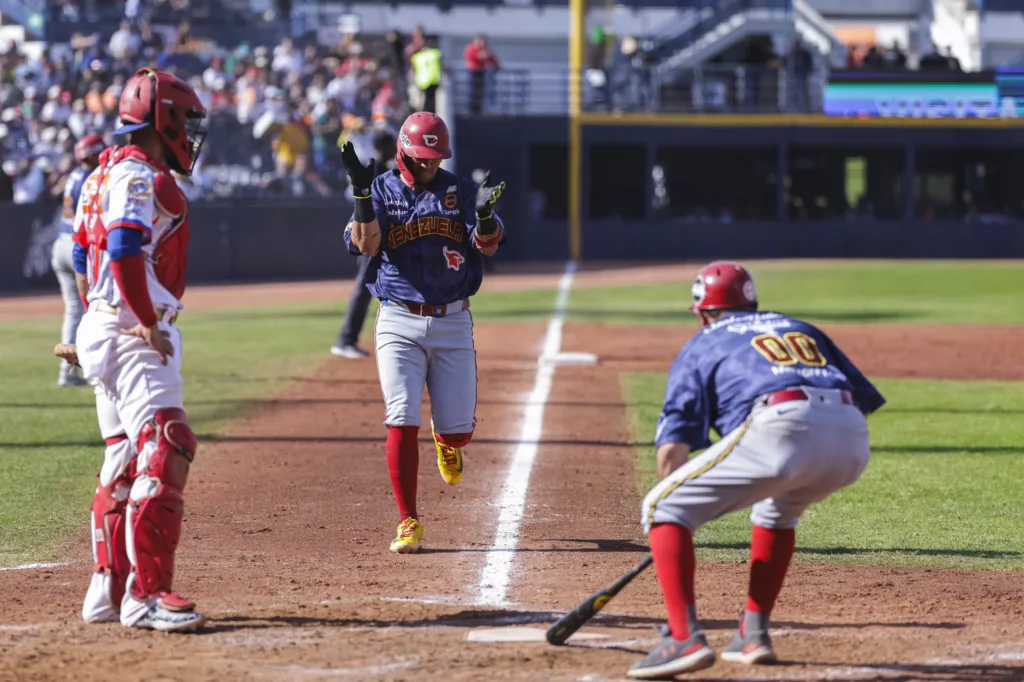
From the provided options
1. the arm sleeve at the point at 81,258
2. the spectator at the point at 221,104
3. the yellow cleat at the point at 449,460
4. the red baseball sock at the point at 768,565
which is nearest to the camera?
the red baseball sock at the point at 768,565

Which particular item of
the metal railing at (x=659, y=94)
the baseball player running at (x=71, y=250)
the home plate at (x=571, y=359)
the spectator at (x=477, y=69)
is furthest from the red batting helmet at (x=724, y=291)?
the metal railing at (x=659, y=94)

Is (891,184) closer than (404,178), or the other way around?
(404,178)

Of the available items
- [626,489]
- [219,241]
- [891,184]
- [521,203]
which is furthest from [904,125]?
[626,489]

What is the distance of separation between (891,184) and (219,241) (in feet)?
60.9

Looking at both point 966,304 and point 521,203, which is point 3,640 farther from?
point 521,203

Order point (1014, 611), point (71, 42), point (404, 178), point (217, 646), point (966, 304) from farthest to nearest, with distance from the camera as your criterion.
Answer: point (71, 42), point (966, 304), point (404, 178), point (1014, 611), point (217, 646)

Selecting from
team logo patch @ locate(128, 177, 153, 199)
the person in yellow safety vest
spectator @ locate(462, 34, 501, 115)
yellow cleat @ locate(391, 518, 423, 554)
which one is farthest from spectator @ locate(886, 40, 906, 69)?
team logo patch @ locate(128, 177, 153, 199)

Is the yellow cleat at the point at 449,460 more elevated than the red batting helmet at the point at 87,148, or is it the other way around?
the red batting helmet at the point at 87,148

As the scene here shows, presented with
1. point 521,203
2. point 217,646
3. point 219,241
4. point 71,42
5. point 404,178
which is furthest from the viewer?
point 521,203

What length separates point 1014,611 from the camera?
5832 millimetres

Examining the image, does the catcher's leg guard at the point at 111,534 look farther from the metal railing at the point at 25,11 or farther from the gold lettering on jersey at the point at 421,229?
the metal railing at the point at 25,11

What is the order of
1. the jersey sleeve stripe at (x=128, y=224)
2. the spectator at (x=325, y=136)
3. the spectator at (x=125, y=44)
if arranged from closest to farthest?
the jersey sleeve stripe at (x=128, y=224), the spectator at (x=325, y=136), the spectator at (x=125, y=44)

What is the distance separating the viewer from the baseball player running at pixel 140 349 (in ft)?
17.3

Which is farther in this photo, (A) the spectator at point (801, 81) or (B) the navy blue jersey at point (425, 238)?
(A) the spectator at point (801, 81)
